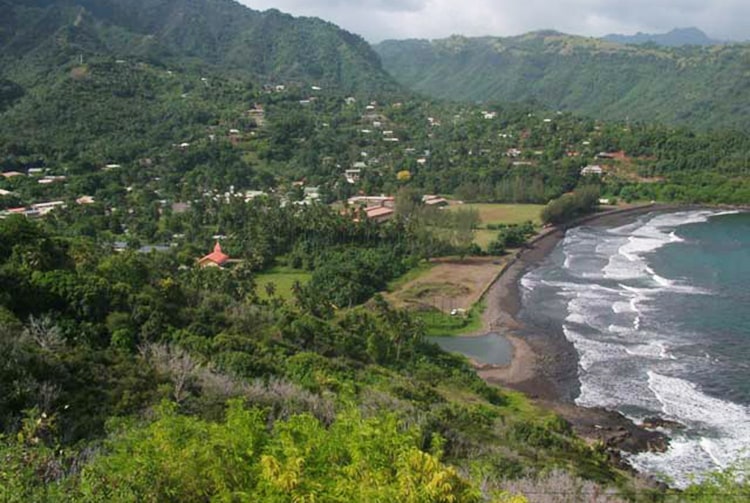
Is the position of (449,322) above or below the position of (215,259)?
below

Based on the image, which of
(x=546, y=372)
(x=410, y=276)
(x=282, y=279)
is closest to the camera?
(x=546, y=372)

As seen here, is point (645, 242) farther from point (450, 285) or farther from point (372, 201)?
point (372, 201)

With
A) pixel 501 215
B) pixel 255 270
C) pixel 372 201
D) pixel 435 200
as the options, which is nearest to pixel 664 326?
pixel 255 270

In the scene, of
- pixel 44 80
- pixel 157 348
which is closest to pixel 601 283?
pixel 157 348

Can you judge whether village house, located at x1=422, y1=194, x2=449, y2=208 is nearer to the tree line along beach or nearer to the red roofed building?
the tree line along beach

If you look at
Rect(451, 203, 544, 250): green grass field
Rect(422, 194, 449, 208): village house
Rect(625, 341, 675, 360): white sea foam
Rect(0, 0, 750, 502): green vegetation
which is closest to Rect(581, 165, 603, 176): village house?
Rect(0, 0, 750, 502): green vegetation

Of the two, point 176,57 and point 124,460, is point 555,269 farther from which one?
point 176,57

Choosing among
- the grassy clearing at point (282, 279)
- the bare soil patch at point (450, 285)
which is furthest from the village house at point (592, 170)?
the grassy clearing at point (282, 279)
